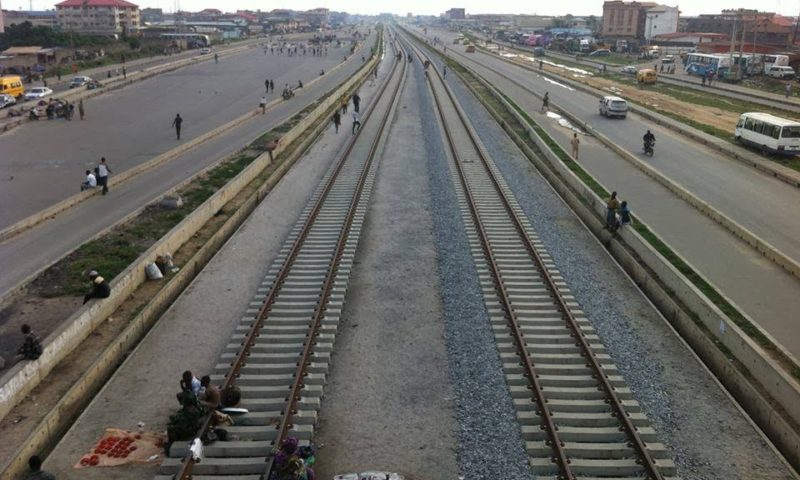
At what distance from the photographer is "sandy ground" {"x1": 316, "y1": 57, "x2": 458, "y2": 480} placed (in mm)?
9430

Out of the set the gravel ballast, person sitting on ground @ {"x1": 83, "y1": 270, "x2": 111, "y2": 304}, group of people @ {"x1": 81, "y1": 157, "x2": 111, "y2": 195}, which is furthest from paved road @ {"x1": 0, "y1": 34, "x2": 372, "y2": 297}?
the gravel ballast

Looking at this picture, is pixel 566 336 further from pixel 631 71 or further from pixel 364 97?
pixel 631 71

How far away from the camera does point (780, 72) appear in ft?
224

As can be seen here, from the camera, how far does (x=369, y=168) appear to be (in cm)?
2784

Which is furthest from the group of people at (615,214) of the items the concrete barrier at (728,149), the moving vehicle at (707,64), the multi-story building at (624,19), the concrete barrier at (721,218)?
the multi-story building at (624,19)

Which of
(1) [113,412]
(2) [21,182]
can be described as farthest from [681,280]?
(2) [21,182]

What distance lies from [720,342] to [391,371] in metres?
6.18

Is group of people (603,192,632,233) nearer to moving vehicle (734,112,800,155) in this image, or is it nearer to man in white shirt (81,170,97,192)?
moving vehicle (734,112,800,155)

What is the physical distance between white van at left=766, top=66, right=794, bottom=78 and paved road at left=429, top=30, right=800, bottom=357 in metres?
36.5

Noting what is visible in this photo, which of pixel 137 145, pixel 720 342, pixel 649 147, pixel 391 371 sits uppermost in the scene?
pixel 649 147

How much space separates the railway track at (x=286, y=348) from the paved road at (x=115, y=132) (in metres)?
Answer: 9.56

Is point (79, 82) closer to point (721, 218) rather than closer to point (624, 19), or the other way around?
point (721, 218)

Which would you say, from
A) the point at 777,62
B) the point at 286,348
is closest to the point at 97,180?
the point at 286,348

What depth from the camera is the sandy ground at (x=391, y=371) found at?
9.43 meters
